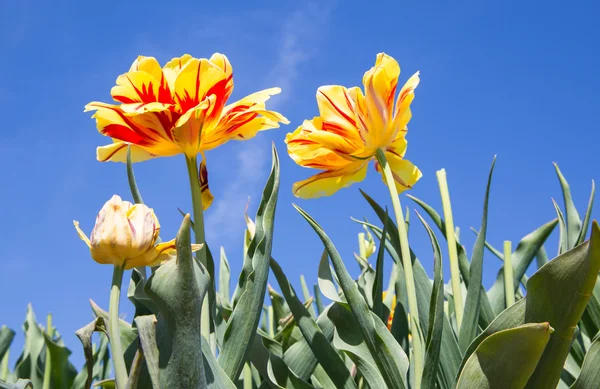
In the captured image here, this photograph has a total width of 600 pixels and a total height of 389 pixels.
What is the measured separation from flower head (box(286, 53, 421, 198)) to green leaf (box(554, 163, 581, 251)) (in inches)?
20.3

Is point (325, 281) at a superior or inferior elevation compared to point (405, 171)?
inferior

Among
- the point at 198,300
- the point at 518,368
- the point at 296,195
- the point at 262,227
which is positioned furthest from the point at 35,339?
the point at 518,368

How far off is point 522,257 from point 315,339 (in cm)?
60

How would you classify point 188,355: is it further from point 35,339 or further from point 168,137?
point 35,339

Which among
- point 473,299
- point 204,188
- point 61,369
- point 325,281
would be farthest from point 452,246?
point 61,369

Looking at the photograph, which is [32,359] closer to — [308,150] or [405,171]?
[308,150]

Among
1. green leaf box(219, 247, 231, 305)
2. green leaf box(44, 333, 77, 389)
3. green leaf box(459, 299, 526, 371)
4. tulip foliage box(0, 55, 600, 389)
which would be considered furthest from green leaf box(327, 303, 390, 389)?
green leaf box(44, 333, 77, 389)

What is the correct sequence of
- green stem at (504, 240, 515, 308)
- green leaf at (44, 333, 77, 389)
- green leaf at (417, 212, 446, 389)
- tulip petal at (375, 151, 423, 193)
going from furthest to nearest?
green leaf at (44, 333, 77, 389)
tulip petal at (375, 151, 423, 193)
green stem at (504, 240, 515, 308)
green leaf at (417, 212, 446, 389)

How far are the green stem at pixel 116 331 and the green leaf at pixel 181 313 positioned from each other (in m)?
0.07

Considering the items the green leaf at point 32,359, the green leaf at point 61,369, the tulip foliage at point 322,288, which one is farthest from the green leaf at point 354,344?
the green leaf at point 32,359

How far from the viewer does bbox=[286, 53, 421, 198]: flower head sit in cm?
120

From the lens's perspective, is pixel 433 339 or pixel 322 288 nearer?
pixel 433 339

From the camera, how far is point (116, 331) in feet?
2.81

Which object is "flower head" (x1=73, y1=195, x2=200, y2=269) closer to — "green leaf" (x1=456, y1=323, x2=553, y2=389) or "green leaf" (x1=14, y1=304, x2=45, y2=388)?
"green leaf" (x1=456, y1=323, x2=553, y2=389)
